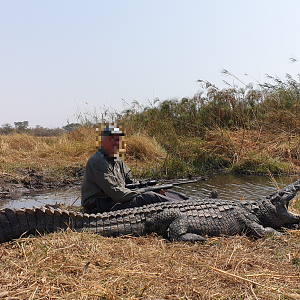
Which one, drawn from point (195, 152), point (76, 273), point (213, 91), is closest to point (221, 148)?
point (195, 152)

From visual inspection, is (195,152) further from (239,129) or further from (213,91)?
(213,91)

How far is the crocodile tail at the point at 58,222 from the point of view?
2.87 m

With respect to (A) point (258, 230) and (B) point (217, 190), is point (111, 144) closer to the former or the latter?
(A) point (258, 230)

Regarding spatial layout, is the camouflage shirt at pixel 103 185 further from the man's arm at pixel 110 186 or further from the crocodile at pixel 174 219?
the crocodile at pixel 174 219

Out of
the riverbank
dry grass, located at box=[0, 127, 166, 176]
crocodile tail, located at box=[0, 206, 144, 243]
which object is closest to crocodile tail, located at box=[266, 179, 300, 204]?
crocodile tail, located at box=[0, 206, 144, 243]

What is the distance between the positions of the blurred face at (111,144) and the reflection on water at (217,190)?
1.64 m

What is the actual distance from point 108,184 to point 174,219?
0.93 m

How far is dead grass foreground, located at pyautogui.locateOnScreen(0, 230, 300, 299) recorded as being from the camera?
1931 millimetres

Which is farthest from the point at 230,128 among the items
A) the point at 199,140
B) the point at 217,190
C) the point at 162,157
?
the point at 217,190

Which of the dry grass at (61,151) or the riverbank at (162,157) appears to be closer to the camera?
the riverbank at (162,157)

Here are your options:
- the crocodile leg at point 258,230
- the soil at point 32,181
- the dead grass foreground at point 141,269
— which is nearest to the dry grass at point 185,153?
the soil at point 32,181

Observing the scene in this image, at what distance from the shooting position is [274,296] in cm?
191

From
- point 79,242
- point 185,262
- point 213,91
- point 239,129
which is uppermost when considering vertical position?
point 213,91

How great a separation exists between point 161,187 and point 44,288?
2.57 m
